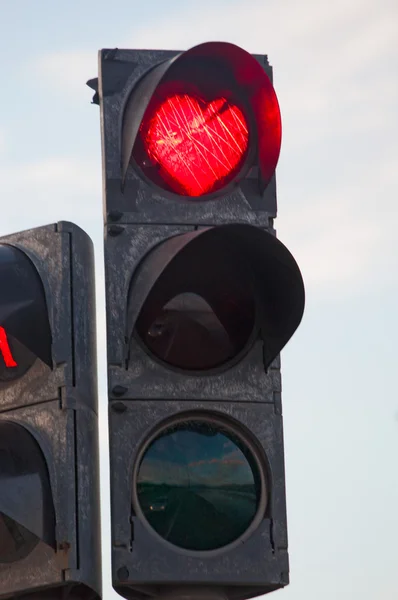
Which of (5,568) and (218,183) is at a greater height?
(218,183)

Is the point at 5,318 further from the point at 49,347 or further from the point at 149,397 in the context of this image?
the point at 149,397

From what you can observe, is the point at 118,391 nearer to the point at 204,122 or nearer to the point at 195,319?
the point at 195,319

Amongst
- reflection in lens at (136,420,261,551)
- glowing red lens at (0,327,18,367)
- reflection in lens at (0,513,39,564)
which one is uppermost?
glowing red lens at (0,327,18,367)

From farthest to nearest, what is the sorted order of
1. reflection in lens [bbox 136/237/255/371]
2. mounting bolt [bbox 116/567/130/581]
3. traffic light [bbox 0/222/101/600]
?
1. reflection in lens [bbox 136/237/255/371]
2. traffic light [bbox 0/222/101/600]
3. mounting bolt [bbox 116/567/130/581]

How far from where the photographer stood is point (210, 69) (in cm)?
574

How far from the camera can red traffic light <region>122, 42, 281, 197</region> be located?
222 inches

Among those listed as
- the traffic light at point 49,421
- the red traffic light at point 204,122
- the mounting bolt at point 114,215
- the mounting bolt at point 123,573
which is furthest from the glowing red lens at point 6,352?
the mounting bolt at point 123,573

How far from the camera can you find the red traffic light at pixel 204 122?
5645mm

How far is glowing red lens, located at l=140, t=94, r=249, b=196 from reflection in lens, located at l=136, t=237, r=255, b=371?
296mm

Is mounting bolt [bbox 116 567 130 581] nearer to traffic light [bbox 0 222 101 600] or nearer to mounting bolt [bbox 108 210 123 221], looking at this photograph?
traffic light [bbox 0 222 101 600]

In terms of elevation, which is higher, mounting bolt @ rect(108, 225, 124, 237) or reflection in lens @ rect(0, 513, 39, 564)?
mounting bolt @ rect(108, 225, 124, 237)

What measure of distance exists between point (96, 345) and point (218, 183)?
74 centimetres

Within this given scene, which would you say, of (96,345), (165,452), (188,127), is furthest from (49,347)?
(188,127)

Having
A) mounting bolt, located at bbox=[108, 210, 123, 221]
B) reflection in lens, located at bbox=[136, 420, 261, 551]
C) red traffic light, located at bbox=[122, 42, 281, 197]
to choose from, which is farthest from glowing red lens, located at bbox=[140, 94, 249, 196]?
reflection in lens, located at bbox=[136, 420, 261, 551]
